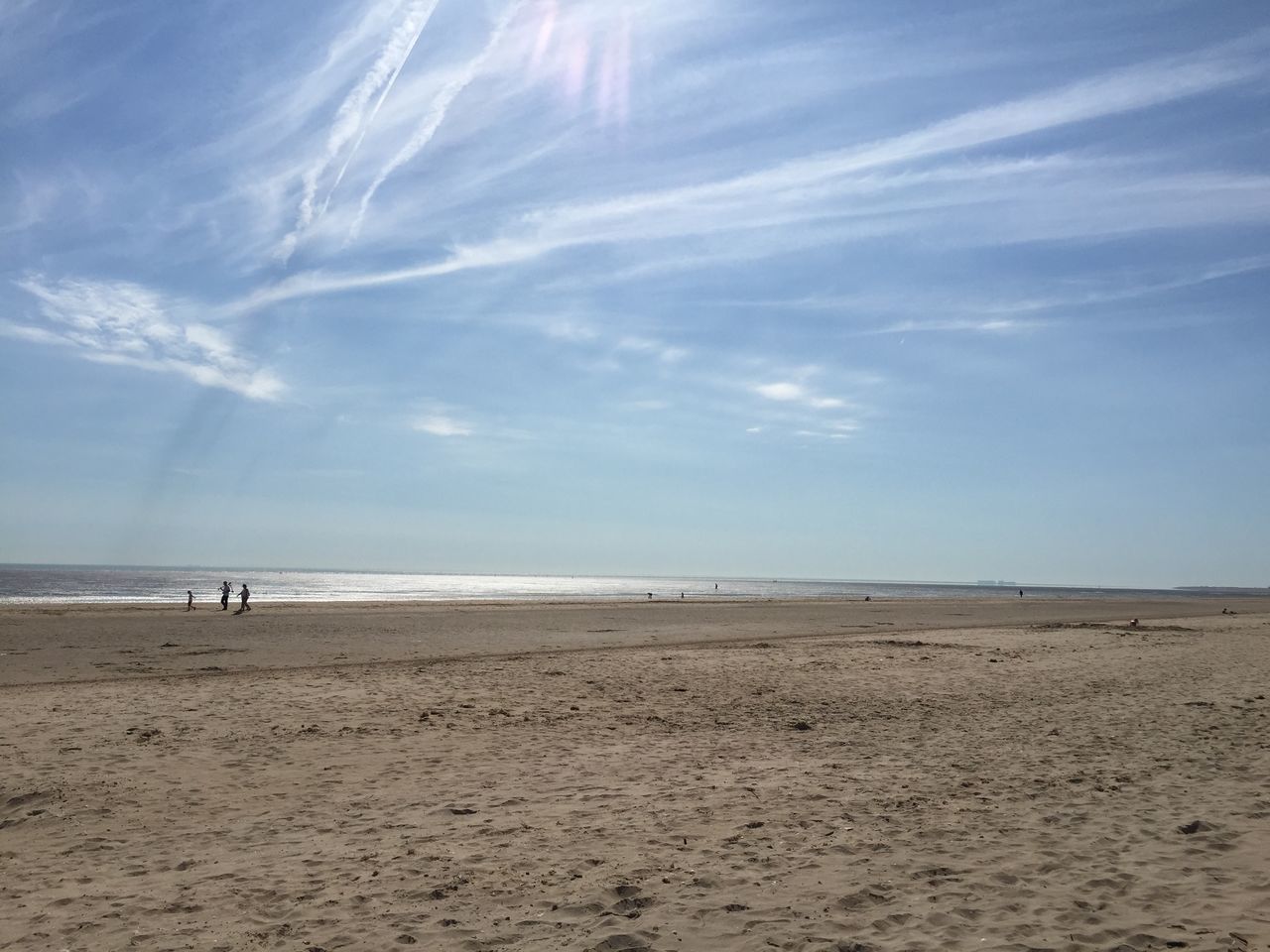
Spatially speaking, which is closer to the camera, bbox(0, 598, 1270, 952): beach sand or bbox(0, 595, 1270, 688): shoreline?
bbox(0, 598, 1270, 952): beach sand

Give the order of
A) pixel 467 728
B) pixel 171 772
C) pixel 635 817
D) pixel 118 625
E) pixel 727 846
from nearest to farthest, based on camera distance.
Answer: pixel 727 846 < pixel 635 817 < pixel 171 772 < pixel 467 728 < pixel 118 625

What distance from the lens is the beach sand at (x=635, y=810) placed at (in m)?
6.40

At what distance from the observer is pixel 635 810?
30.3 ft

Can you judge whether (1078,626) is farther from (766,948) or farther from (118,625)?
(118,625)

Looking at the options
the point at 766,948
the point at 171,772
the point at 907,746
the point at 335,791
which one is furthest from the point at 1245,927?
the point at 171,772

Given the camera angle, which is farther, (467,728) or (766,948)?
(467,728)

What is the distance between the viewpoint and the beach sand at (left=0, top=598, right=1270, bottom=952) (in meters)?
6.40

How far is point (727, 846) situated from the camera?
8.04 metres

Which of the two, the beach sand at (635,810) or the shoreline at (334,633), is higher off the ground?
the beach sand at (635,810)

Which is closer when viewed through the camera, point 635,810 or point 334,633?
point 635,810

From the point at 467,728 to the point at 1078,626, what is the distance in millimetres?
34688

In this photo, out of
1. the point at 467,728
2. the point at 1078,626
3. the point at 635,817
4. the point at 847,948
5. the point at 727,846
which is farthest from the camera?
the point at 1078,626

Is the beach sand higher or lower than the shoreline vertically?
higher

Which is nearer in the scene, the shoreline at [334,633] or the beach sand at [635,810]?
the beach sand at [635,810]
